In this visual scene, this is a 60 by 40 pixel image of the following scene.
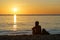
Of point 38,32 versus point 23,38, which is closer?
point 23,38

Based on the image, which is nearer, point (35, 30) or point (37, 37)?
point (37, 37)

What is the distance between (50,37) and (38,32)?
1.60 metres

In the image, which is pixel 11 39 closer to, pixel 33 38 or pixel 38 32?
pixel 33 38

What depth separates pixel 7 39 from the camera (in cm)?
804

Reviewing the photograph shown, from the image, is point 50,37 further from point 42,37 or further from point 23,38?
point 23,38

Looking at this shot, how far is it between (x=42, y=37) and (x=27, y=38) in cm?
59

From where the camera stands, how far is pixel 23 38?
8172mm

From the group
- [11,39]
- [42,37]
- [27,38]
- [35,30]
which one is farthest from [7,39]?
[35,30]

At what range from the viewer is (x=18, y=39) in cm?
804

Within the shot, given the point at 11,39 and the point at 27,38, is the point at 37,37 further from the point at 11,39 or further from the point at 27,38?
the point at 11,39

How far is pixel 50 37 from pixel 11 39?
1.55 m

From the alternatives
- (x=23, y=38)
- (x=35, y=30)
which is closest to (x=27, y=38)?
(x=23, y=38)

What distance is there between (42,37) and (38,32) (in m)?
1.62

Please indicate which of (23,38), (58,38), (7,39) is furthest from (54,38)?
(7,39)
